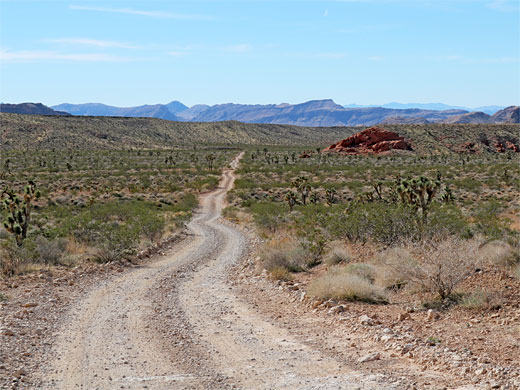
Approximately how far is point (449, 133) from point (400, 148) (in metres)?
18.9

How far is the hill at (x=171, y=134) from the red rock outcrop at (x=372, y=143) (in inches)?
165

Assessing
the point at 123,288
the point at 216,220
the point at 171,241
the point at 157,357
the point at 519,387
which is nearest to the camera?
the point at 519,387

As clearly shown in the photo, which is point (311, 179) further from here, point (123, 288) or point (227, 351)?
point (227, 351)

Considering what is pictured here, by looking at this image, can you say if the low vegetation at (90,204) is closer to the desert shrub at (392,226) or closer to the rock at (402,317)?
the desert shrub at (392,226)

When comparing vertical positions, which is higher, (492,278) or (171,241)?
(492,278)

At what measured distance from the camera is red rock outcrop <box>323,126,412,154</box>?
93.1 metres

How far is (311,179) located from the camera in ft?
182

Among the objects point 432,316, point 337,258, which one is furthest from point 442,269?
point 337,258

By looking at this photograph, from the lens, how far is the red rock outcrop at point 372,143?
93.1m

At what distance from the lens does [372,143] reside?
96.8 meters

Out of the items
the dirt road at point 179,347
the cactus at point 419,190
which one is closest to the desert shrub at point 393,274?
the dirt road at point 179,347

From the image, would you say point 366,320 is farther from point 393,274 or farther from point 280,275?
point 280,275

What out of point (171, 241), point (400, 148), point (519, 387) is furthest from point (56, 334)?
point (400, 148)

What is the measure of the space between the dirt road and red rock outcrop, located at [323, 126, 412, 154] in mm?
84780
